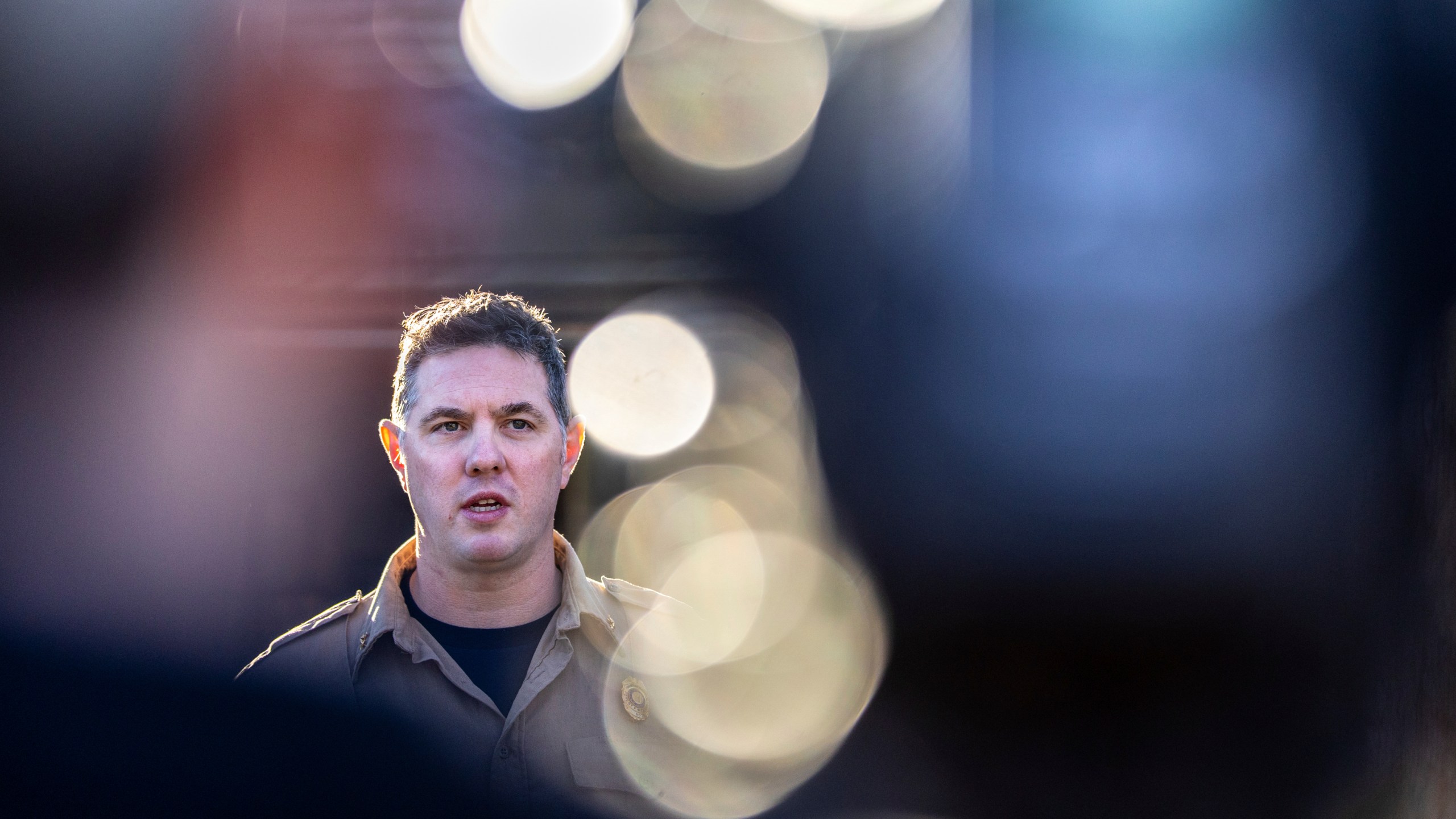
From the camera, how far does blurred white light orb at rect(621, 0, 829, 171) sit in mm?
2842

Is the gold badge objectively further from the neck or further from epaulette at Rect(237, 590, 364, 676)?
epaulette at Rect(237, 590, 364, 676)

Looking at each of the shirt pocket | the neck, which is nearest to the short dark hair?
the neck

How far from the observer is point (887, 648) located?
8.84ft

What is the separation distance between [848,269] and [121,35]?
2.87 meters

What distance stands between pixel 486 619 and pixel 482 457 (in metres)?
0.39

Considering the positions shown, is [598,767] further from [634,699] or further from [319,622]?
[319,622]

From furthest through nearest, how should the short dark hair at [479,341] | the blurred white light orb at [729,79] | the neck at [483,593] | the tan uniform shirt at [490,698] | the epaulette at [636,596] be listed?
the blurred white light orb at [729,79] < the epaulette at [636,596] < the short dark hair at [479,341] < the neck at [483,593] < the tan uniform shirt at [490,698]

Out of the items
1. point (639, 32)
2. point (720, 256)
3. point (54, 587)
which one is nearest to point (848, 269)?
point (720, 256)

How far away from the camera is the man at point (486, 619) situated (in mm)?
1841

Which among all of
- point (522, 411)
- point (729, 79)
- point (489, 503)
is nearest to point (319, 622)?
point (489, 503)

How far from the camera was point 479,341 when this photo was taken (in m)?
2.04

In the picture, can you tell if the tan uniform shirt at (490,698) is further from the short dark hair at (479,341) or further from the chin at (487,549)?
the short dark hair at (479,341)

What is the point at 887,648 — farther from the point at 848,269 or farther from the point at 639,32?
the point at 639,32

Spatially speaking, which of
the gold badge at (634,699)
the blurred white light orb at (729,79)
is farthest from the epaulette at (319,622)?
the blurred white light orb at (729,79)
